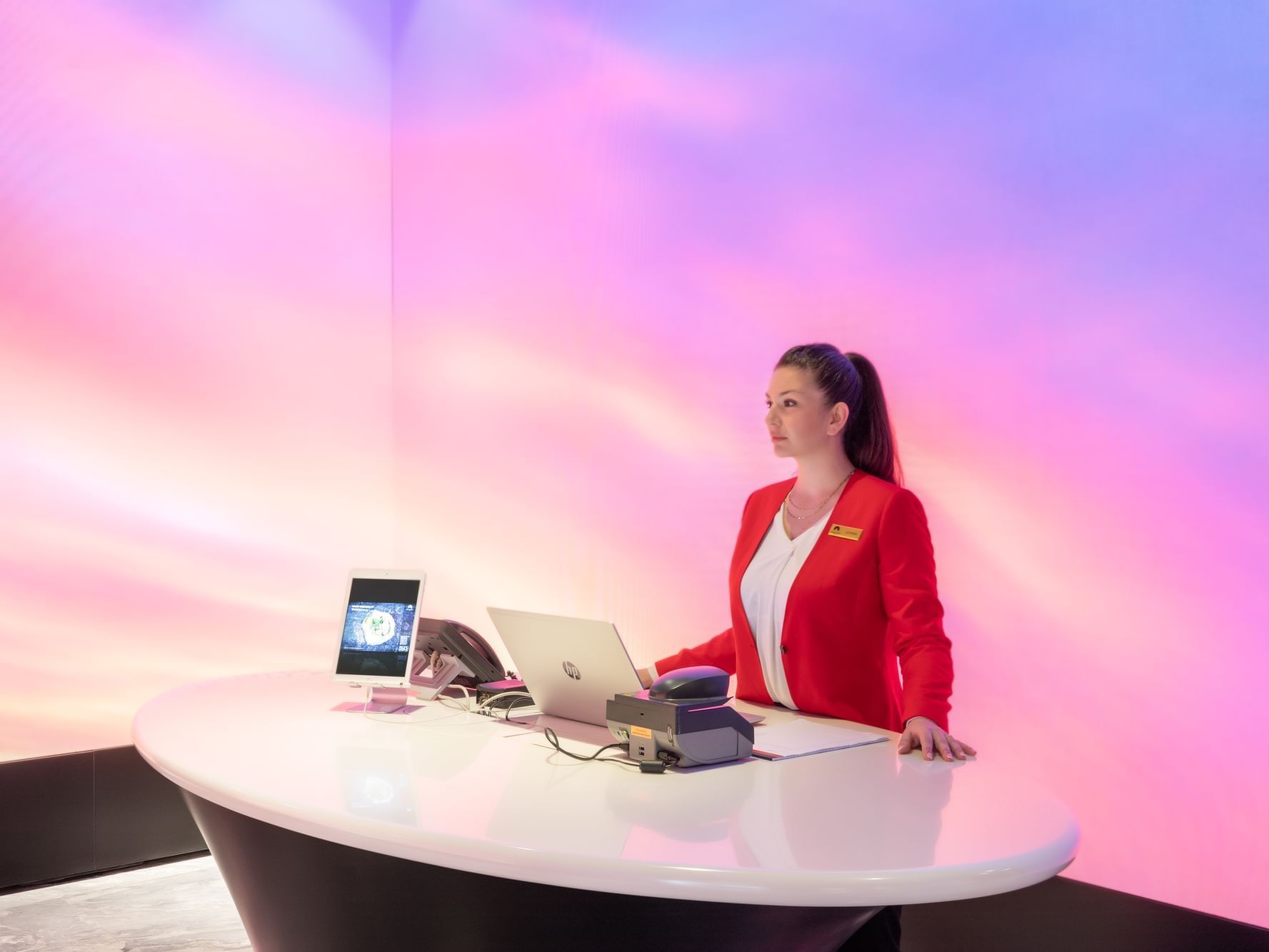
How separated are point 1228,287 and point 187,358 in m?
3.49

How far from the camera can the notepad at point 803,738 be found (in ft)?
5.95

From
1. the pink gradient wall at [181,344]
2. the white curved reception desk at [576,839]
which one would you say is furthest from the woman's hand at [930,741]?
the pink gradient wall at [181,344]

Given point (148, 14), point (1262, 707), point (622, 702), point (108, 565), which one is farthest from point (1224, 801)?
point (148, 14)

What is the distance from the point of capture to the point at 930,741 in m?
1.84

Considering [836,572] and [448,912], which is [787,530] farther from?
[448,912]

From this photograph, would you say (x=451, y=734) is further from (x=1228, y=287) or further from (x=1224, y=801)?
(x=1228, y=287)

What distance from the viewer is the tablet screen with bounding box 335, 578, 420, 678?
225cm

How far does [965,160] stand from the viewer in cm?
277

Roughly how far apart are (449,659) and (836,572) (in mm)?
861

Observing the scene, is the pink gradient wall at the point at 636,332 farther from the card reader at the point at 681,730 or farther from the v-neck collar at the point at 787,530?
the card reader at the point at 681,730

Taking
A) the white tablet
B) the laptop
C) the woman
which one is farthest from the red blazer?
the white tablet

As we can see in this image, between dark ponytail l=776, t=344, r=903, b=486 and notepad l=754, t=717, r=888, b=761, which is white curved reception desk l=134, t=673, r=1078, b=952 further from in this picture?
dark ponytail l=776, t=344, r=903, b=486

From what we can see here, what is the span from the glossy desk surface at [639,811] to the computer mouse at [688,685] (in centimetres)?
12

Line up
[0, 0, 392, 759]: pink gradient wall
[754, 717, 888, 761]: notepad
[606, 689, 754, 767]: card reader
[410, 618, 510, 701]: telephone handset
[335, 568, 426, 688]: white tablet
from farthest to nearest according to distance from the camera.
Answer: [0, 0, 392, 759]: pink gradient wall
[410, 618, 510, 701]: telephone handset
[335, 568, 426, 688]: white tablet
[754, 717, 888, 761]: notepad
[606, 689, 754, 767]: card reader
